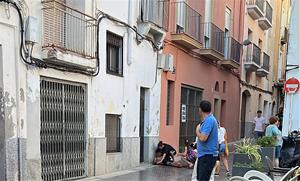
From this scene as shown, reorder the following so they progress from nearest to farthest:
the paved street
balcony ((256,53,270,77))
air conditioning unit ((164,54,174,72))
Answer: the paved street
air conditioning unit ((164,54,174,72))
balcony ((256,53,270,77))

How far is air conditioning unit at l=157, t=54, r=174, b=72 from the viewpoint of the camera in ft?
43.5

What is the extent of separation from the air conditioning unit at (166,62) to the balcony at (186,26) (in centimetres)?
91

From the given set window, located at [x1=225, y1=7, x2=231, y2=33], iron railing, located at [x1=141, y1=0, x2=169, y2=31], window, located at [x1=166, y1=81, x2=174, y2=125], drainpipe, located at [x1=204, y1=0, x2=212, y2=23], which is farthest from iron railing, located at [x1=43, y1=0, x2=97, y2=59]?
window, located at [x1=225, y1=7, x2=231, y2=33]

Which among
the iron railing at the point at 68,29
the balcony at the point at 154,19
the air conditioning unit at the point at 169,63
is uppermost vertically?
the balcony at the point at 154,19

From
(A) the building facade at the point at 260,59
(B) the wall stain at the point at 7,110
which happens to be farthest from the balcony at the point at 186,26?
(B) the wall stain at the point at 7,110

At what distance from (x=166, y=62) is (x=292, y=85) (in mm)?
4227

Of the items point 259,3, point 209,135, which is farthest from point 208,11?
point 209,135

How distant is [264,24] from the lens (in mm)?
27062

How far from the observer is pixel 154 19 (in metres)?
12.8

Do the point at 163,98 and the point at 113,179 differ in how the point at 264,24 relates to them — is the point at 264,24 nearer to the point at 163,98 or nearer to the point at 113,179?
the point at 163,98

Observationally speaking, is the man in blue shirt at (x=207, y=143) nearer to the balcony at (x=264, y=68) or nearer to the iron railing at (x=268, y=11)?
the balcony at (x=264, y=68)

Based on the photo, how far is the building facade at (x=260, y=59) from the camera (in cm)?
2409

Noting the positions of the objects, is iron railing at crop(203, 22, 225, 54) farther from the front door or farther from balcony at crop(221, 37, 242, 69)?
the front door

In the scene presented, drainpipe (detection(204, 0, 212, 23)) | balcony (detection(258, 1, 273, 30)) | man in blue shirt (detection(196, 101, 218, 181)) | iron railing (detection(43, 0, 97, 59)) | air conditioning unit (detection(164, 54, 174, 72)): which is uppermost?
balcony (detection(258, 1, 273, 30))
